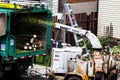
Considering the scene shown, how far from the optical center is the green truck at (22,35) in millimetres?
15508

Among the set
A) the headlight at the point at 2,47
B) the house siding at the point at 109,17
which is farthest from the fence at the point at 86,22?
the headlight at the point at 2,47

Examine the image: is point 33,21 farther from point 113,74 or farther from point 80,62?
point 113,74

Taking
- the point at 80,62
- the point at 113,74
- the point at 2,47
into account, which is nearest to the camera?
the point at 2,47

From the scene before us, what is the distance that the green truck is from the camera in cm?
1551

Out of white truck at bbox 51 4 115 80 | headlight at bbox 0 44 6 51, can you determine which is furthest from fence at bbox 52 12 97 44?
headlight at bbox 0 44 6 51

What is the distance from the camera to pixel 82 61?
1584 centimetres

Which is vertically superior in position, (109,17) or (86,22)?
(109,17)

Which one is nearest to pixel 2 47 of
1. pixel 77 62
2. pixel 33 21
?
pixel 33 21

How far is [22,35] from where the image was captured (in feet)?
54.7

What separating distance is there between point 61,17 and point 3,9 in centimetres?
653

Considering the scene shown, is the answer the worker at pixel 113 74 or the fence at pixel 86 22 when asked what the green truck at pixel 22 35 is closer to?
the worker at pixel 113 74

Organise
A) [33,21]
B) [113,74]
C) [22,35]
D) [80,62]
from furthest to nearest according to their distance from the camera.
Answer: [33,21], [22,35], [113,74], [80,62]

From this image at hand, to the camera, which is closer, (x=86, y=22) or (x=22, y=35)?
(x=22, y=35)

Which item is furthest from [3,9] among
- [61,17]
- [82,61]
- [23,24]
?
[61,17]
